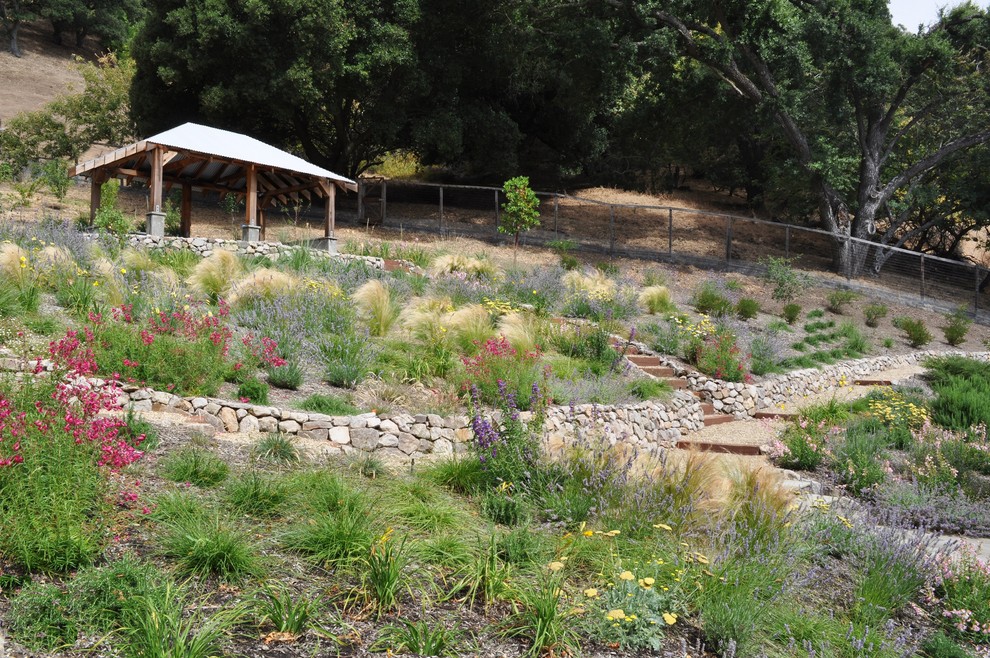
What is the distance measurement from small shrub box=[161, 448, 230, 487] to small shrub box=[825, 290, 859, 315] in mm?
16103

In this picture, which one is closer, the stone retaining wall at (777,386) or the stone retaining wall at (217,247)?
the stone retaining wall at (777,386)

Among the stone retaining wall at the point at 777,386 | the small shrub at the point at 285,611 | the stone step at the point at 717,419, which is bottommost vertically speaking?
the stone step at the point at 717,419

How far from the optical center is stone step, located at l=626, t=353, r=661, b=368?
10.8m

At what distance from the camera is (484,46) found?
974 inches

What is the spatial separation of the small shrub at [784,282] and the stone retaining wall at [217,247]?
31.1 ft

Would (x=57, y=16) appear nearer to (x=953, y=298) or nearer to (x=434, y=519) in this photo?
(x=953, y=298)

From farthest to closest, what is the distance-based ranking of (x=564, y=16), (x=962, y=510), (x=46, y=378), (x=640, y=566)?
(x=564, y=16)
(x=962, y=510)
(x=46, y=378)
(x=640, y=566)

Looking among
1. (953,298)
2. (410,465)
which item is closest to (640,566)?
(410,465)

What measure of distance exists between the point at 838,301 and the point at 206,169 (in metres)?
15.5

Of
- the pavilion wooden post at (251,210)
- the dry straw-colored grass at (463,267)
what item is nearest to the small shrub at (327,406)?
the dry straw-colored grass at (463,267)

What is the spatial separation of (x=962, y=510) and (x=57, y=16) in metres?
54.4

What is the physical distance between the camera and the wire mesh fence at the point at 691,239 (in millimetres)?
21250

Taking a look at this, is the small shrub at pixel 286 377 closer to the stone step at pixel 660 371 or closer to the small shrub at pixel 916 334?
the stone step at pixel 660 371

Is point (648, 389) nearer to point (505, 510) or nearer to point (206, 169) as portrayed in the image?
point (505, 510)
